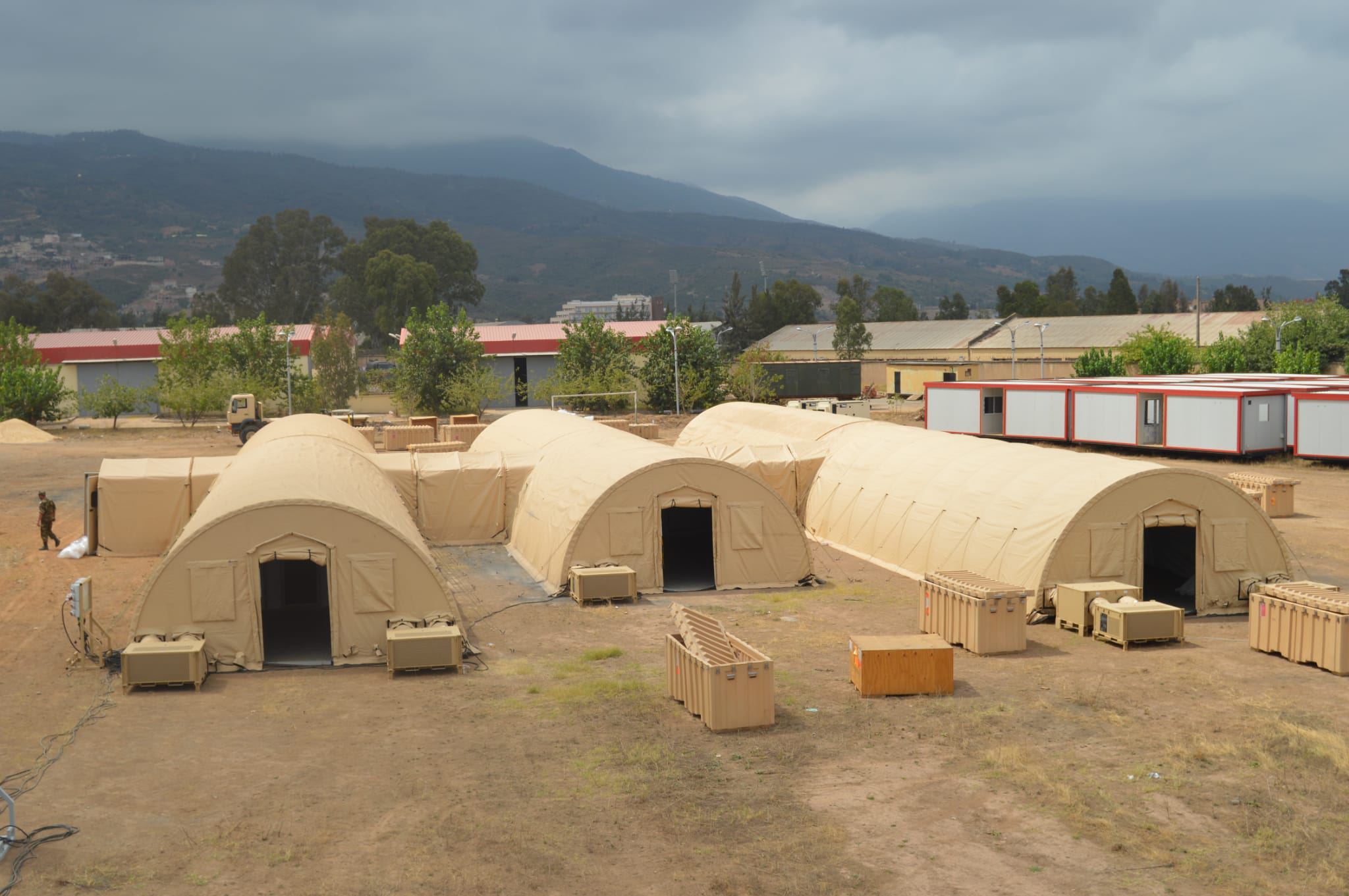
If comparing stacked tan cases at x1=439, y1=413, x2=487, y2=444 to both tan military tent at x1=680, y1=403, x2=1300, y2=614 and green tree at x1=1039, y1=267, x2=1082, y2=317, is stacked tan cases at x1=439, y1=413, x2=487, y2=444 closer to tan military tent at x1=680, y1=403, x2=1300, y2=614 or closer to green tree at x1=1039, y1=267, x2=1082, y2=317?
tan military tent at x1=680, y1=403, x2=1300, y2=614

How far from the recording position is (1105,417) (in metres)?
53.2

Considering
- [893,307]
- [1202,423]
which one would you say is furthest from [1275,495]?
[893,307]

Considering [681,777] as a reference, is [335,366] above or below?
above

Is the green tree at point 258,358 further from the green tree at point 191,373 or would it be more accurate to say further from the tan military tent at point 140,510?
the tan military tent at point 140,510

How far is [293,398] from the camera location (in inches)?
2985

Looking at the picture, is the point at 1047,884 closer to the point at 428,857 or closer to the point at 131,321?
the point at 428,857

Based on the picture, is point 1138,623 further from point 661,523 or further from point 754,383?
point 754,383

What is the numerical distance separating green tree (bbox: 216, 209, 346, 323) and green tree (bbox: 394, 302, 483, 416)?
10835 cm

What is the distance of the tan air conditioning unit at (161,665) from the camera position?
1772 centimetres

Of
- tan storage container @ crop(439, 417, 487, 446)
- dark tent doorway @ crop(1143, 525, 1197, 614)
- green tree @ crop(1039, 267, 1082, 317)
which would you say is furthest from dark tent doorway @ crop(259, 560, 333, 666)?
green tree @ crop(1039, 267, 1082, 317)

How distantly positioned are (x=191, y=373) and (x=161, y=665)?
6349cm

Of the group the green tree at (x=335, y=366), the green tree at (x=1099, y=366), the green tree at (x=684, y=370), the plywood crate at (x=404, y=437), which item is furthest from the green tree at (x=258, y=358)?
the green tree at (x=1099, y=366)

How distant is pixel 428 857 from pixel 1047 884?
6.08 meters

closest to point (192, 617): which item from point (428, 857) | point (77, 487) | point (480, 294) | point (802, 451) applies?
point (428, 857)
